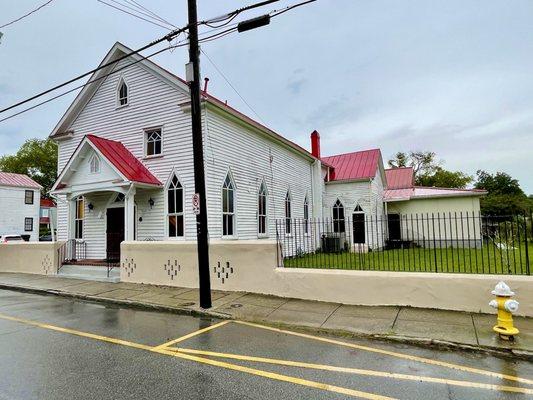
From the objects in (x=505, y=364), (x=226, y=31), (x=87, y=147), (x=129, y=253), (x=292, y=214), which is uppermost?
(x=226, y=31)

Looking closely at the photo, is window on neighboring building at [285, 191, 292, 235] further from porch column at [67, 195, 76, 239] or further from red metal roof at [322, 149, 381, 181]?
porch column at [67, 195, 76, 239]

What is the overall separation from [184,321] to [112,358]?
2.44 m

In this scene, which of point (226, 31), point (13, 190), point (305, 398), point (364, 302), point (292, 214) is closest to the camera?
point (305, 398)

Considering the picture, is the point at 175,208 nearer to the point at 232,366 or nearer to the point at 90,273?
the point at 90,273

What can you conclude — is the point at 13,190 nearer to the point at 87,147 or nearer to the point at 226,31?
the point at 87,147

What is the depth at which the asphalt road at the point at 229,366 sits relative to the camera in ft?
13.8

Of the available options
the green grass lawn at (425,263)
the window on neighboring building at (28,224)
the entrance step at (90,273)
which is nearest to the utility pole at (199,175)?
the green grass lawn at (425,263)

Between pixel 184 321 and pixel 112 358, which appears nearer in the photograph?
pixel 112 358

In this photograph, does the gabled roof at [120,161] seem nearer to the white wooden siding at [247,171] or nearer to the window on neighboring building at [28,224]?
the white wooden siding at [247,171]

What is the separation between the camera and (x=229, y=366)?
5016 mm

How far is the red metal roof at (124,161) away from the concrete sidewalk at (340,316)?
408 cm

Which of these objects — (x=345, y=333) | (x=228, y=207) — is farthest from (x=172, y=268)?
(x=345, y=333)

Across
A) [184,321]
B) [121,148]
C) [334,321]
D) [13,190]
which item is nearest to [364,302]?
[334,321]

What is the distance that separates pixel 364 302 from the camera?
8469 mm
